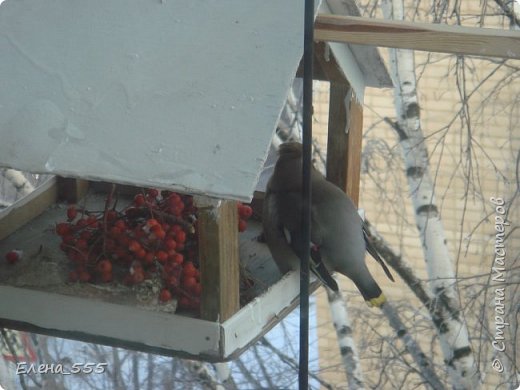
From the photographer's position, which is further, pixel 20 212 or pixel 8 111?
pixel 20 212

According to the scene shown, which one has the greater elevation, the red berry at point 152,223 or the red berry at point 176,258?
the red berry at point 152,223

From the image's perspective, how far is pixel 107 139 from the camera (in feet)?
4.74

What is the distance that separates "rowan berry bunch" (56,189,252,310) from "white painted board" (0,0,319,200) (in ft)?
1.02

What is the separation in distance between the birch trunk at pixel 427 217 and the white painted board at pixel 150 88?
2.14 m

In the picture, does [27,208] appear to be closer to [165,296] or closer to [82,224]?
[82,224]

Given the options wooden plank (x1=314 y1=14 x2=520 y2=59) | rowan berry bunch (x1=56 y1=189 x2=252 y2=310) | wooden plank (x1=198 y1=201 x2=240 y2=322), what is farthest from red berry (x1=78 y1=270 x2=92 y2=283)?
wooden plank (x1=314 y1=14 x2=520 y2=59)

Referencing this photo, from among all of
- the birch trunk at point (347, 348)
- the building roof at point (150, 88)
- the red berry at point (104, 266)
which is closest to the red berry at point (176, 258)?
the red berry at point (104, 266)

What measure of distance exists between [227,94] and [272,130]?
0.11 m

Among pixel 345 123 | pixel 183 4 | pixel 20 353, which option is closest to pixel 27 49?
pixel 183 4

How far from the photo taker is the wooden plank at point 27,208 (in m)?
2.02

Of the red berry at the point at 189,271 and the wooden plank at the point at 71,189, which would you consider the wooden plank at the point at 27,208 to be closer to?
the wooden plank at the point at 71,189

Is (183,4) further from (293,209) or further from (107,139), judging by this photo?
(293,209)

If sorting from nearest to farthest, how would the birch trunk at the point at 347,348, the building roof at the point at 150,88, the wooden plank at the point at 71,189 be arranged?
the building roof at the point at 150,88 < the wooden plank at the point at 71,189 < the birch trunk at the point at 347,348

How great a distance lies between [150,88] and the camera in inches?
59.0
